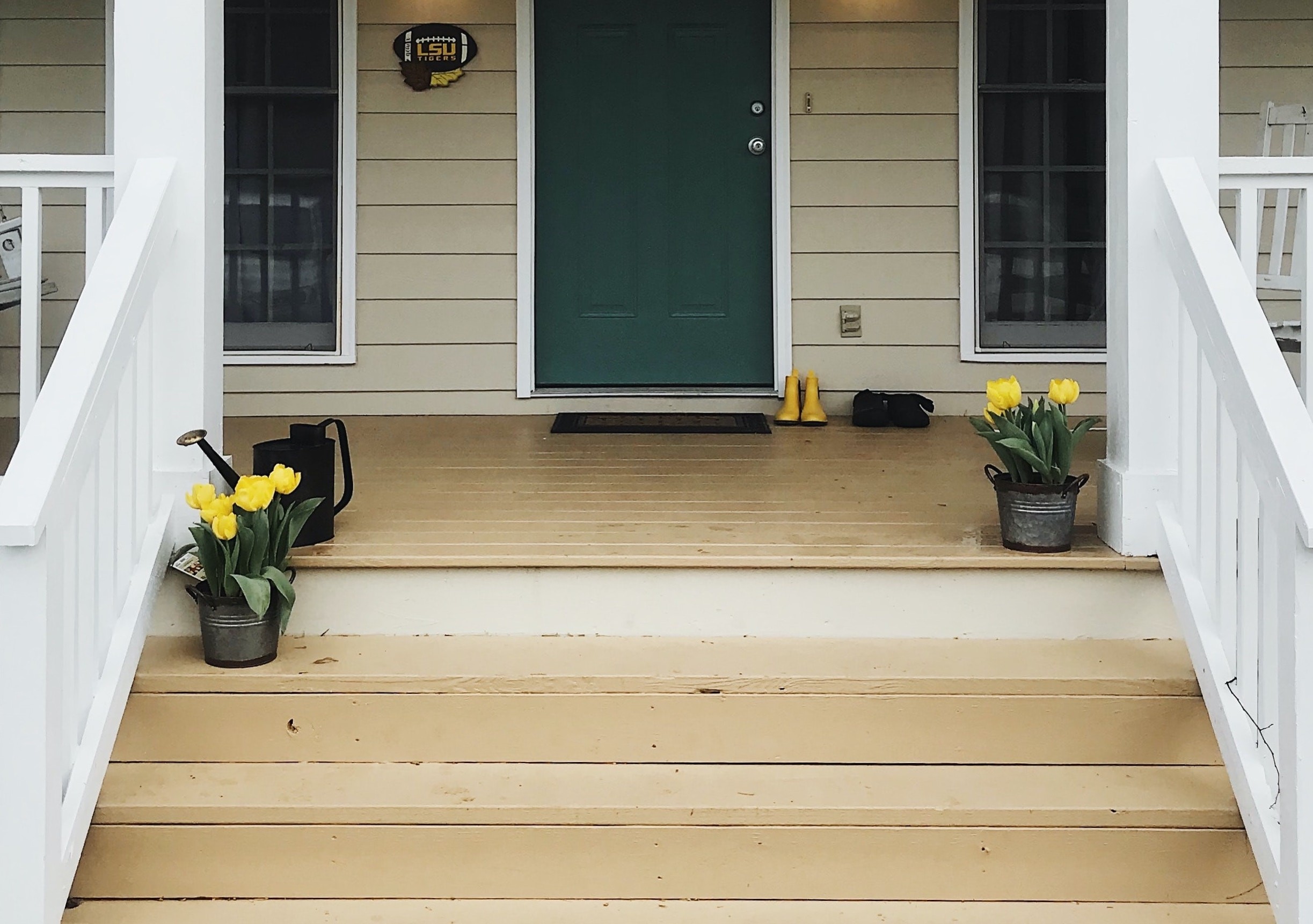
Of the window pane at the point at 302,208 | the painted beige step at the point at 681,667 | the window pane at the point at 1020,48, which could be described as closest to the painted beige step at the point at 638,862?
the painted beige step at the point at 681,667

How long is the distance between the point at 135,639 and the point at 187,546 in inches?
9.0

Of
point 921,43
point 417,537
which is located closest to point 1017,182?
point 921,43

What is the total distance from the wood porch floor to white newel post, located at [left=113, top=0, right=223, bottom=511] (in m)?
0.36

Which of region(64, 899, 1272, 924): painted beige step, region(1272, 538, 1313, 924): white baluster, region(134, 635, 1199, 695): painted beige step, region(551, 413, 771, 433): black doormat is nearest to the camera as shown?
region(1272, 538, 1313, 924): white baluster

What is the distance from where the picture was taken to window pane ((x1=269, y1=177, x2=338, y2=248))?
15.2 feet

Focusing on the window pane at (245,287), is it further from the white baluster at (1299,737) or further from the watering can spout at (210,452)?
the white baluster at (1299,737)

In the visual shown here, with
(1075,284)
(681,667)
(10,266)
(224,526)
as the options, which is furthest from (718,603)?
(1075,284)

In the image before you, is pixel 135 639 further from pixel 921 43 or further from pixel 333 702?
pixel 921 43

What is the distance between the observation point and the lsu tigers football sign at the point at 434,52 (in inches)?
176

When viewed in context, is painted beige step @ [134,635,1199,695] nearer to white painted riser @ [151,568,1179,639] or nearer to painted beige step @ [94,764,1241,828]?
white painted riser @ [151,568,1179,639]

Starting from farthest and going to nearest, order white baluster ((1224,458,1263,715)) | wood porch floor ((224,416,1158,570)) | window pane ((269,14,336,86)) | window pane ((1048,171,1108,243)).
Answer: window pane ((1048,171,1108,243)) → window pane ((269,14,336,86)) → wood porch floor ((224,416,1158,570)) → white baluster ((1224,458,1263,715))

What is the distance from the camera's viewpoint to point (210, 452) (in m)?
2.16

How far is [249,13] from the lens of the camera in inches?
180

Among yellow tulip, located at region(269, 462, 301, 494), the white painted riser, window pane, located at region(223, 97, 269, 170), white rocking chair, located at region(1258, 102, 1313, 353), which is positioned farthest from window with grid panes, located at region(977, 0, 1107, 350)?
yellow tulip, located at region(269, 462, 301, 494)
